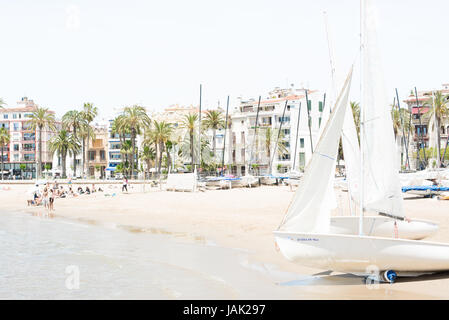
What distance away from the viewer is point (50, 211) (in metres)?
36.6

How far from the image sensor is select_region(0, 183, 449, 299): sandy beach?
1198 centimetres

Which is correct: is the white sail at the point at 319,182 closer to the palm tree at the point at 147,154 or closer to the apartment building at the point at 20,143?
the palm tree at the point at 147,154

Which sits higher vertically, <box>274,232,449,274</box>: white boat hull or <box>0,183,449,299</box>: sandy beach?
<box>274,232,449,274</box>: white boat hull

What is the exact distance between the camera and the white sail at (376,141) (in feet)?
44.9

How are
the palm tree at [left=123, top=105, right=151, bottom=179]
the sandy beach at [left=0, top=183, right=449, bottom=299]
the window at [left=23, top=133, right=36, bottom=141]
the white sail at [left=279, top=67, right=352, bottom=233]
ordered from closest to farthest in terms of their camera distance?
the sandy beach at [left=0, top=183, right=449, bottom=299] < the white sail at [left=279, top=67, right=352, bottom=233] < the palm tree at [left=123, top=105, right=151, bottom=179] < the window at [left=23, top=133, right=36, bottom=141]

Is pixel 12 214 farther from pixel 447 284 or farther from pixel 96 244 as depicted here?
pixel 447 284

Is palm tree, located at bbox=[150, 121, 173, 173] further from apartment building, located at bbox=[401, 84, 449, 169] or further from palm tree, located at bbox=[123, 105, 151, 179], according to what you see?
apartment building, located at bbox=[401, 84, 449, 169]

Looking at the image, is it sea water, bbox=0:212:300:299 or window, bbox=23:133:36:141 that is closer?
sea water, bbox=0:212:300:299

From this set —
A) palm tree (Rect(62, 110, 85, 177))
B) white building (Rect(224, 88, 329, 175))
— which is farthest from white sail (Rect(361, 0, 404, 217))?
palm tree (Rect(62, 110, 85, 177))

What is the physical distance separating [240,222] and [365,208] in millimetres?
11554

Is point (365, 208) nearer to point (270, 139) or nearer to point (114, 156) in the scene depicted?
point (270, 139)

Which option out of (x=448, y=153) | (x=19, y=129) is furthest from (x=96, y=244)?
(x=19, y=129)

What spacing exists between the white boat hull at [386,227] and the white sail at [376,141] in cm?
116

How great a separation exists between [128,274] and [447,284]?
8.39 meters
